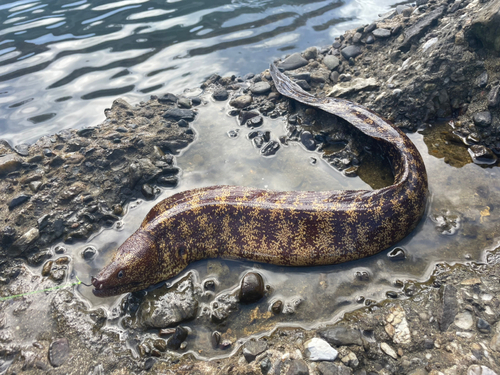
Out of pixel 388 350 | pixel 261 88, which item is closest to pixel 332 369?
pixel 388 350

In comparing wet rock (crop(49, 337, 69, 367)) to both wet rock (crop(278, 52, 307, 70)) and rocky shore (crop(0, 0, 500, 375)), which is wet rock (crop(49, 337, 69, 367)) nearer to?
rocky shore (crop(0, 0, 500, 375))

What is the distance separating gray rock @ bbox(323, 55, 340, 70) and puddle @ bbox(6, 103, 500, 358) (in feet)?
9.48

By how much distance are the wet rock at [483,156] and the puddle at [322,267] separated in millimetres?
146

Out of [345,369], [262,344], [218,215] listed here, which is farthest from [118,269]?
[345,369]

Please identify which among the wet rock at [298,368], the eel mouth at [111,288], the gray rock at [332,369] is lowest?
the gray rock at [332,369]

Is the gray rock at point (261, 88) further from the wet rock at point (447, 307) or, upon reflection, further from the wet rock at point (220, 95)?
the wet rock at point (447, 307)

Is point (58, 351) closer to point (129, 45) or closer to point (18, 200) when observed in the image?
point (18, 200)

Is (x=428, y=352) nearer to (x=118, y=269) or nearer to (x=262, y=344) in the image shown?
(x=262, y=344)

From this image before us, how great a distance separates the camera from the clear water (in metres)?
7.93

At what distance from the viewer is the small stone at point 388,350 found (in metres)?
3.44

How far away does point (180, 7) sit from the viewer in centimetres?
1143

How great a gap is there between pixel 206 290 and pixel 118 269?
1.19 metres

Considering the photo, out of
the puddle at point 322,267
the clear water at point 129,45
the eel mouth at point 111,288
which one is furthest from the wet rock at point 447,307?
the clear water at point 129,45

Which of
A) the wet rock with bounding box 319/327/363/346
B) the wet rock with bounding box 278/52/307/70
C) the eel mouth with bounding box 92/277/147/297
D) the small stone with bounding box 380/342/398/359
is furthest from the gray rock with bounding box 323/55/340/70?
the eel mouth with bounding box 92/277/147/297
